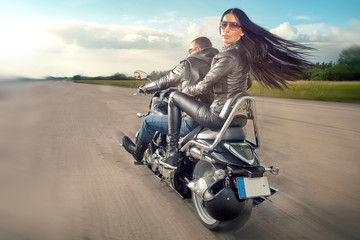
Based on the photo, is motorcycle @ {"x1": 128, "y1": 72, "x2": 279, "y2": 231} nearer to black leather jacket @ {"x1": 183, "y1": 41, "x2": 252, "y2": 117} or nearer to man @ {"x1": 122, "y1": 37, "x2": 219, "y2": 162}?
black leather jacket @ {"x1": 183, "y1": 41, "x2": 252, "y2": 117}

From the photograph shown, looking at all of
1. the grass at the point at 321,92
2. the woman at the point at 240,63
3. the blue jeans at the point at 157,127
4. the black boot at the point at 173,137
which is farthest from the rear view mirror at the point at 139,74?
the grass at the point at 321,92

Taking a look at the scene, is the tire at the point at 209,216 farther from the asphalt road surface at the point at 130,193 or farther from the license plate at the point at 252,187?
the license plate at the point at 252,187

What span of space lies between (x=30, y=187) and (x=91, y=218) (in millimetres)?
1326

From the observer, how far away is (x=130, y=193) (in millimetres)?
4152

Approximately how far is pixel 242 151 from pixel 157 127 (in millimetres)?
1462

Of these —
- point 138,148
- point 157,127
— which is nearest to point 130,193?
point 138,148

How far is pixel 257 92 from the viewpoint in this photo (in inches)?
1069

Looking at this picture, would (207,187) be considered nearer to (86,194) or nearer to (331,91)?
(86,194)

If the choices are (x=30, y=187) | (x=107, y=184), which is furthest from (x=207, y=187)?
(x=30, y=187)

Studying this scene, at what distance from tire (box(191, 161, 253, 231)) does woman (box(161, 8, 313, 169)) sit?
1.57 feet

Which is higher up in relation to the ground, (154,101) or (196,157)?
(154,101)

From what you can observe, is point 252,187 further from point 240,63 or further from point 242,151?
point 240,63

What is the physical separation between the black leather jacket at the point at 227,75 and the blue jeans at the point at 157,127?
0.63 metres

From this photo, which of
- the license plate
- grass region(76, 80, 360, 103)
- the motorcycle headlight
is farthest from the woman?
grass region(76, 80, 360, 103)
